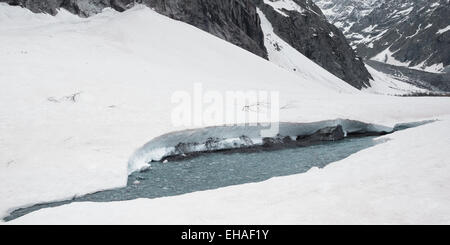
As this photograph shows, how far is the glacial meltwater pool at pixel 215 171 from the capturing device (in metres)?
12.3

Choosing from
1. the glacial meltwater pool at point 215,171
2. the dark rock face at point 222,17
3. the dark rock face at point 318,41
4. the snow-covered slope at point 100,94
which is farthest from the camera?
the dark rock face at point 318,41

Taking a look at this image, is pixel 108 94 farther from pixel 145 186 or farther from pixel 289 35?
pixel 289 35

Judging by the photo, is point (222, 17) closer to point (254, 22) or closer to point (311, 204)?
point (254, 22)

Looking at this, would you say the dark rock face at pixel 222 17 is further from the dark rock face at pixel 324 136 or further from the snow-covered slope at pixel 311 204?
the snow-covered slope at pixel 311 204

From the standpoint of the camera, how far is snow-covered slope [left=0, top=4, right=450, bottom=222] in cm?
1279

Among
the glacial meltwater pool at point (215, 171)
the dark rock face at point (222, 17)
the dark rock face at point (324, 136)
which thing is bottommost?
the glacial meltwater pool at point (215, 171)

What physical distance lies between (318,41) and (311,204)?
102697mm

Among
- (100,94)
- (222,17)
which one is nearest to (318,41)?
(222,17)

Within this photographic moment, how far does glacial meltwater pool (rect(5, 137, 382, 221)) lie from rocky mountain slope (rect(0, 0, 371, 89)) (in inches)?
1114

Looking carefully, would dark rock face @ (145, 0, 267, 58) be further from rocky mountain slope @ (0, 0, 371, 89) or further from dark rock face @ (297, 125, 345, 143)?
dark rock face @ (297, 125, 345, 143)

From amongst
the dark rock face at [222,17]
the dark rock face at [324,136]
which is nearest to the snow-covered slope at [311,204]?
the dark rock face at [324,136]

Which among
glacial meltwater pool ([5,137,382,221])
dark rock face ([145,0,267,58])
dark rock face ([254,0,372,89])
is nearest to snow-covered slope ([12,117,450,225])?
glacial meltwater pool ([5,137,382,221])

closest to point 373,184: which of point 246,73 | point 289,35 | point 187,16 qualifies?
point 246,73

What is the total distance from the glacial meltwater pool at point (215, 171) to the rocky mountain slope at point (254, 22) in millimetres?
28287
